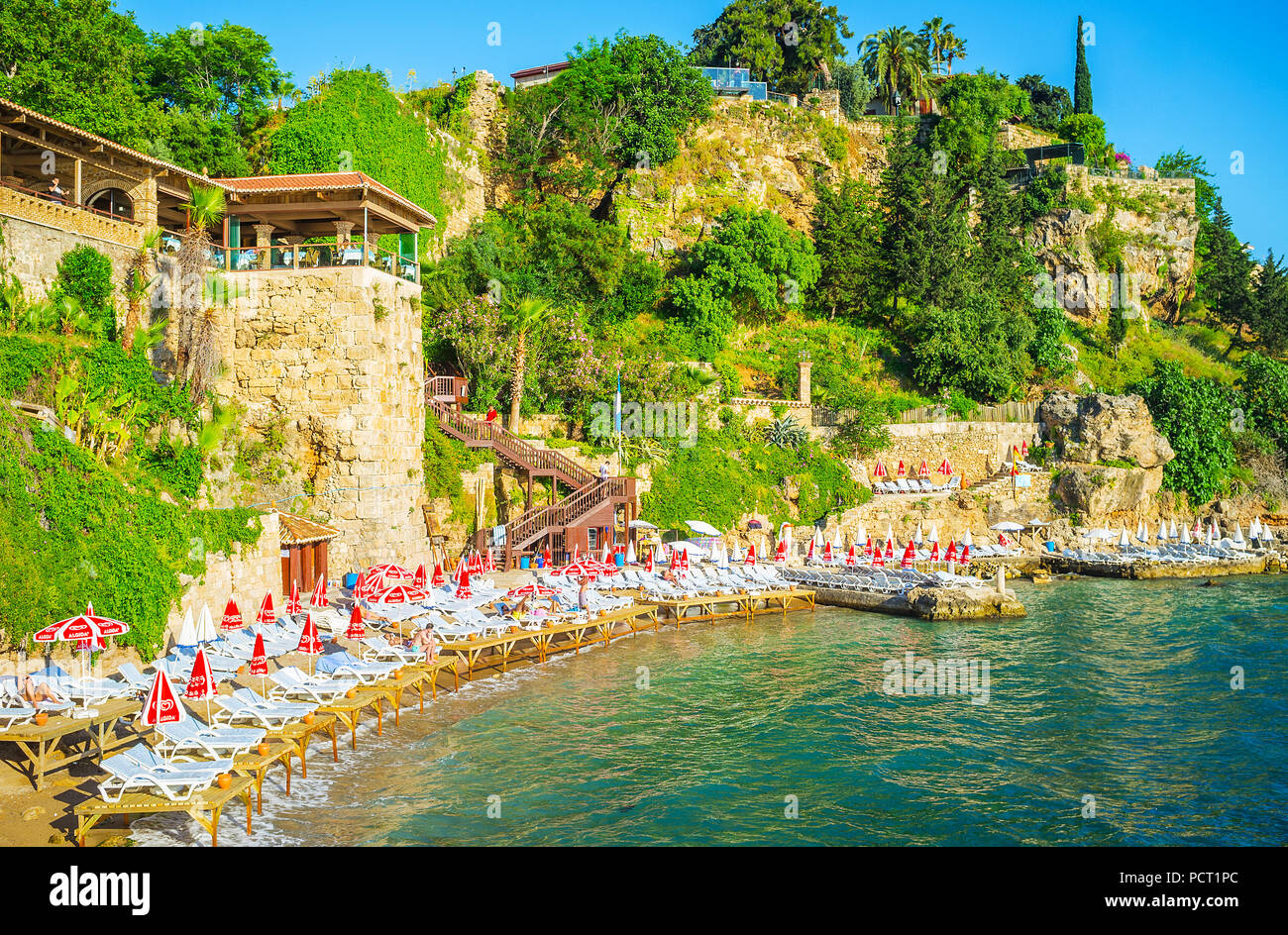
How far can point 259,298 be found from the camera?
2600 centimetres

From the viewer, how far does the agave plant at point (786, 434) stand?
127 ft

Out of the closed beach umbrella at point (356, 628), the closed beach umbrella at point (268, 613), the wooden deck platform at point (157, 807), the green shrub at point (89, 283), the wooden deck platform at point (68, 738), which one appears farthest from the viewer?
the green shrub at point (89, 283)

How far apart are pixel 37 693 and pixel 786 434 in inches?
1173

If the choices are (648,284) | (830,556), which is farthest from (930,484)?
(648,284)

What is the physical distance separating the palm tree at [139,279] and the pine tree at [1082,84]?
59109 mm

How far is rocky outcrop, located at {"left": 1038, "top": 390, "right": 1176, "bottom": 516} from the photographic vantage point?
4141 centimetres

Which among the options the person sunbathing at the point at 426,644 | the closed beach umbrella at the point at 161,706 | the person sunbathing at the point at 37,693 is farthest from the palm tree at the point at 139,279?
the closed beach umbrella at the point at 161,706

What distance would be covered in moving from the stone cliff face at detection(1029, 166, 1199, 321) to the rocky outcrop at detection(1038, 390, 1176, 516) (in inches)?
529

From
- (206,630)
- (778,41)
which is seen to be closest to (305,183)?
(206,630)

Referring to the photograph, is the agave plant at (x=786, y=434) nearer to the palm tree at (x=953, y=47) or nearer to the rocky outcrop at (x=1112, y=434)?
the rocky outcrop at (x=1112, y=434)

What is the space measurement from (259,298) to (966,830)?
21925 mm

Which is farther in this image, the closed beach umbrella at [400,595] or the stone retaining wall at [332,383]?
the stone retaining wall at [332,383]

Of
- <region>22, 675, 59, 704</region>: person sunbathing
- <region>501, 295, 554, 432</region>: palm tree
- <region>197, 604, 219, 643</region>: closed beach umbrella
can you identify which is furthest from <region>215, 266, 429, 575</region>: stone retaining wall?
<region>22, 675, 59, 704</region>: person sunbathing

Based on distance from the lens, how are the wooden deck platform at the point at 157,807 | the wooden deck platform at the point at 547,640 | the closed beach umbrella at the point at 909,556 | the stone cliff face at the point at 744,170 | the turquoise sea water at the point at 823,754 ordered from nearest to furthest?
the wooden deck platform at the point at 157,807
the turquoise sea water at the point at 823,754
the wooden deck platform at the point at 547,640
the closed beach umbrella at the point at 909,556
the stone cliff face at the point at 744,170
